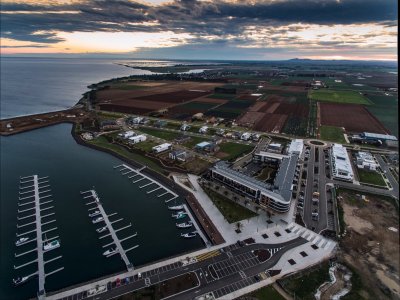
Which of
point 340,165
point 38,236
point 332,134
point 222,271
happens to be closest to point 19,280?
point 38,236

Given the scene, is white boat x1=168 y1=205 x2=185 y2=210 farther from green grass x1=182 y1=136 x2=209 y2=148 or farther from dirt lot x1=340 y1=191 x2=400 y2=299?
green grass x1=182 y1=136 x2=209 y2=148

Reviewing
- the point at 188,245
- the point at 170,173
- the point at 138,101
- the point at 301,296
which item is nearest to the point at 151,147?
the point at 170,173

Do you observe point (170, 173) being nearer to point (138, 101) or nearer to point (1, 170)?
point (1, 170)

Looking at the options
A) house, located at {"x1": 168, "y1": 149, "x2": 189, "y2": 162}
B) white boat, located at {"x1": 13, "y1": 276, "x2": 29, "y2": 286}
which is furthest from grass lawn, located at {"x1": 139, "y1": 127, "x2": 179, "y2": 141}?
white boat, located at {"x1": 13, "y1": 276, "x2": 29, "y2": 286}

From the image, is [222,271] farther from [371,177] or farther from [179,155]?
[371,177]

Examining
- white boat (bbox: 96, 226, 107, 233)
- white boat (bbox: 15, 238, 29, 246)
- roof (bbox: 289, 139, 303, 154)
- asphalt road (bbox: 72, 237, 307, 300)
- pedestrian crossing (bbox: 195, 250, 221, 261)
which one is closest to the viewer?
asphalt road (bbox: 72, 237, 307, 300)
